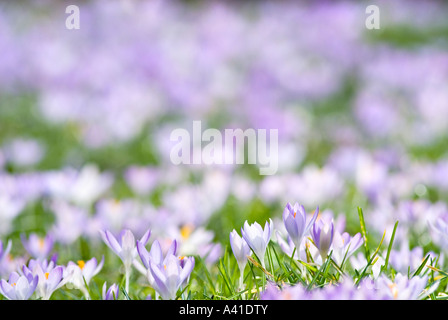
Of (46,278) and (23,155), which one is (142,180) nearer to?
(23,155)

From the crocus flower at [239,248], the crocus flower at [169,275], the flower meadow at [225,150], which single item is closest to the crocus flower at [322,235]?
the flower meadow at [225,150]

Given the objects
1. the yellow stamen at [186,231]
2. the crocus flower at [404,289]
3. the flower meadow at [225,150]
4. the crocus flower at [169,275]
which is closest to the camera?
the crocus flower at [404,289]

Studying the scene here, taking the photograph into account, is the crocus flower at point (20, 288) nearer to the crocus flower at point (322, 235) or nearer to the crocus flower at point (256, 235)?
the crocus flower at point (256, 235)

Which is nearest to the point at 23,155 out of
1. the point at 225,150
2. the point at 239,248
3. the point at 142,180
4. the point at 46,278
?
the point at 142,180

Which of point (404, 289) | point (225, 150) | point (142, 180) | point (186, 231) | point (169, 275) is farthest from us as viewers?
point (225, 150)

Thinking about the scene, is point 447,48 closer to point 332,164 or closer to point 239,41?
point 239,41

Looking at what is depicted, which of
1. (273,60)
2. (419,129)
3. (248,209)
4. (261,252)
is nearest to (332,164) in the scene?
(248,209)

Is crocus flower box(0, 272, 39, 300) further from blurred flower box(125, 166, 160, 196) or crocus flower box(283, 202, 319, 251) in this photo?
blurred flower box(125, 166, 160, 196)

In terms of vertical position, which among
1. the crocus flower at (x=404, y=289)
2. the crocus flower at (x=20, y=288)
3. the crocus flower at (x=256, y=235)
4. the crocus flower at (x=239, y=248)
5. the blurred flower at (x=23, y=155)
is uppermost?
the blurred flower at (x=23, y=155)
